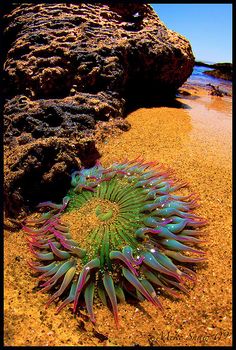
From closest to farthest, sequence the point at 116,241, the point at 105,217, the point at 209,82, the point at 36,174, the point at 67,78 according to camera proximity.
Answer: the point at 116,241 < the point at 105,217 < the point at 36,174 < the point at 67,78 < the point at 209,82

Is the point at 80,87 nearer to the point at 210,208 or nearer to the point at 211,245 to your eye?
the point at 210,208

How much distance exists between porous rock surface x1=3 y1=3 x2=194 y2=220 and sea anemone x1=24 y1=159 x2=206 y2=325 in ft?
1.37

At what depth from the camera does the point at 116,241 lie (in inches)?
109

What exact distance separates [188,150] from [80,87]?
1.83m

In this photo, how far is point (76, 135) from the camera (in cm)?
412

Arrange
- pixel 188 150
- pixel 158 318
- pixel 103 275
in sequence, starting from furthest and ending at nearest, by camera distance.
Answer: pixel 188 150 → pixel 103 275 → pixel 158 318

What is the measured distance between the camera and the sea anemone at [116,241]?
256cm

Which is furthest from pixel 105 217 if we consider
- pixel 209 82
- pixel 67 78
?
pixel 209 82

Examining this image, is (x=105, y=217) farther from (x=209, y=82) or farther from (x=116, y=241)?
(x=209, y=82)

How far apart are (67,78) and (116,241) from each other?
2.95 m

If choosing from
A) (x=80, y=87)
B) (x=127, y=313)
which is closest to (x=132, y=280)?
(x=127, y=313)

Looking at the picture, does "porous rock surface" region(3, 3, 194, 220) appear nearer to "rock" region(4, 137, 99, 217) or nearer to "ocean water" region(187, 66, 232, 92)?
"rock" region(4, 137, 99, 217)

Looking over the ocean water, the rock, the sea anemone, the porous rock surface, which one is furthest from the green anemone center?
the ocean water

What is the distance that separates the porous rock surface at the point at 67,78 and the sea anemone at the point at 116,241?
418mm
